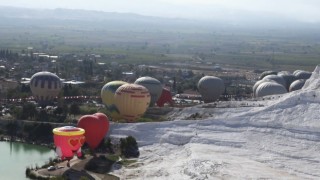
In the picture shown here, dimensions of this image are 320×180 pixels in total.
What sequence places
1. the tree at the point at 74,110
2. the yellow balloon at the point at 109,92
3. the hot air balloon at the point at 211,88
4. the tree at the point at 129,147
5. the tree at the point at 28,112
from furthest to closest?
the hot air balloon at the point at 211,88, the tree at the point at 74,110, the tree at the point at 28,112, the yellow balloon at the point at 109,92, the tree at the point at 129,147

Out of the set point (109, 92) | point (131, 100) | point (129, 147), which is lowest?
point (129, 147)

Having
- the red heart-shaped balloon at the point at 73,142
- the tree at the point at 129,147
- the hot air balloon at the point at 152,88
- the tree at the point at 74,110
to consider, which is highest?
the hot air balloon at the point at 152,88

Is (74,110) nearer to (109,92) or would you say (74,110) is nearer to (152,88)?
(109,92)

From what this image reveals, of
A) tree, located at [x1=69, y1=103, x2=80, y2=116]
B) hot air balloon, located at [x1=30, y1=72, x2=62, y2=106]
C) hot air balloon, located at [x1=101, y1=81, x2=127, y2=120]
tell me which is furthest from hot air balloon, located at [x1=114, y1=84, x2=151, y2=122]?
hot air balloon, located at [x1=30, y1=72, x2=62, y2=106]

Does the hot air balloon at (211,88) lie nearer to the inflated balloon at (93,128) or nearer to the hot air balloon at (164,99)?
the hot air balloon at (164,99)

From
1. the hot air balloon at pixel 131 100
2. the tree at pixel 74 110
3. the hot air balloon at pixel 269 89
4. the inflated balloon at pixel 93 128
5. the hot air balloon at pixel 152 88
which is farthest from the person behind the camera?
the hot air balloon at pixel 269 89

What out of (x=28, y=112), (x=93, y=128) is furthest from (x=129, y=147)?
(x=28, y=112)

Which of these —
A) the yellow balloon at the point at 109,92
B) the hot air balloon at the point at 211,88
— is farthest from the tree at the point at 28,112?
the hot air balloon at the point at 211,88

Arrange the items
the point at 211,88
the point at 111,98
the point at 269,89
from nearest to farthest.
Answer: the point at 111,98, the point at 269,89, the point at 211,88
